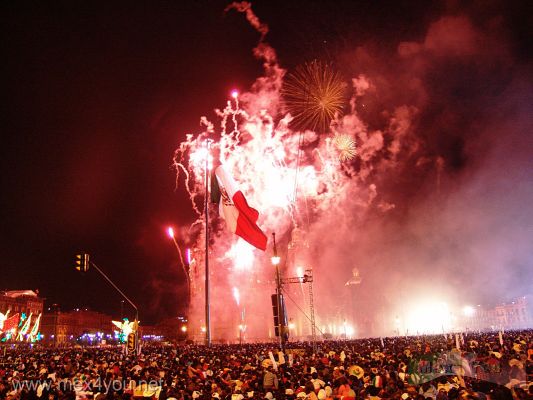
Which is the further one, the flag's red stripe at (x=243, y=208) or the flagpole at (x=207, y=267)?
the flagpole at (x=207, y=267)

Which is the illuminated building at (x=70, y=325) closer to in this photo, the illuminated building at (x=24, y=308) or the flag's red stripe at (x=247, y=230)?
the illuminated building at (x=24, y=308)

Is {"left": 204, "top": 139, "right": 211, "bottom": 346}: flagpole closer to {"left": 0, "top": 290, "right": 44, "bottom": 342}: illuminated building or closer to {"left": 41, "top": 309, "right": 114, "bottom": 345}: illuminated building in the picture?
{"left": 0, "top": 290, "right": 44, "bottom": 342}: illuminated building

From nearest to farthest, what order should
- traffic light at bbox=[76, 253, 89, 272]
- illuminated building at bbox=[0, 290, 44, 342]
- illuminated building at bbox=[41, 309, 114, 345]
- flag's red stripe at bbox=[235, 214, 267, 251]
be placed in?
1. traffic light at bbox=[76, 253, 89, 272]
2. flag's red stripe at bbox=[235, 214, 267, 251]
3. illuminated building at bbox=[0, 290, 44, 342]
4. illuminated building at bbox=[41, 309, 114, 345]

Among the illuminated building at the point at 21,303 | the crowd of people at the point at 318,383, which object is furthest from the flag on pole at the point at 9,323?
the crowd of people at the point at 318,383

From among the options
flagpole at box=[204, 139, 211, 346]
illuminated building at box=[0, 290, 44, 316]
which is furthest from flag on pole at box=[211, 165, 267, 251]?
illuminated building at box=[0, 290, 44, 316]

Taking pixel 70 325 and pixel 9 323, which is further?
pixel 70 325

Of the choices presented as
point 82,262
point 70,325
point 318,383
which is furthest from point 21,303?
point 318,383

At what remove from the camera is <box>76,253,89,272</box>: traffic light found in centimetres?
1736

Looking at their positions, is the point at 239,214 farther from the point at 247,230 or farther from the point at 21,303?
the point at 21,303

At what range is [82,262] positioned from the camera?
689 inches

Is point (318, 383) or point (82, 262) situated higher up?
point (82, 262)

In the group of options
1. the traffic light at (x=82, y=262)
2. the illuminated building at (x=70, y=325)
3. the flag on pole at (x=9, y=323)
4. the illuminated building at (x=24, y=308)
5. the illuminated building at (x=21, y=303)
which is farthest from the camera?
the illuminated building at (x=70, y=325)

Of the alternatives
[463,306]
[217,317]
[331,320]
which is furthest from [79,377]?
[463,306]

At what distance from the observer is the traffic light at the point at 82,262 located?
1736 cm
